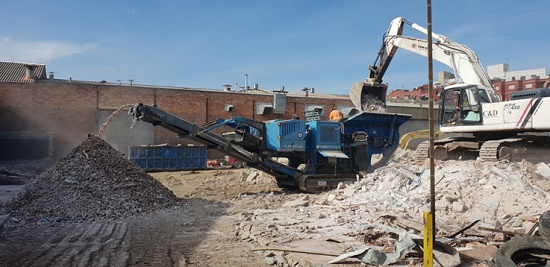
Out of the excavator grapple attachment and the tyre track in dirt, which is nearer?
the tyre track in dirt

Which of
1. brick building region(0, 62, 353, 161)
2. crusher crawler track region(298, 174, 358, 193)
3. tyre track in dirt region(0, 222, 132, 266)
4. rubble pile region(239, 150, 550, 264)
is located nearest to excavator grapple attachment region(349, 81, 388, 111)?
crusher crawler track region(298, 174, 358, 193)

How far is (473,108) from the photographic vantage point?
13055 mm

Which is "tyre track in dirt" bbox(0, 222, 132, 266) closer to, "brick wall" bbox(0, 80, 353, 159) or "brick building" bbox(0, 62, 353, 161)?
"brick building" bbox(0, 62, 353, 161)

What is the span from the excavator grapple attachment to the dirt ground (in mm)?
5236

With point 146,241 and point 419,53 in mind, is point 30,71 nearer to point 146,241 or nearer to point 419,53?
point 419,53

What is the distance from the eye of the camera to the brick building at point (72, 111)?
25078 mm

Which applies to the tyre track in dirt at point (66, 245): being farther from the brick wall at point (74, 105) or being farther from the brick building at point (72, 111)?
the brick wall at point (74, 105)

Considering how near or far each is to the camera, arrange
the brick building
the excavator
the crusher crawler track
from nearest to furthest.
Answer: the excavator < the crusher crawler track < the brick building

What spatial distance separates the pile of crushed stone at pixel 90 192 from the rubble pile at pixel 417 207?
9.15 feet

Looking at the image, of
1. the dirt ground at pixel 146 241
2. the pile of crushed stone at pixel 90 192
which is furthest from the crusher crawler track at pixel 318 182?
the pile of crushed stone at pixel 90 192

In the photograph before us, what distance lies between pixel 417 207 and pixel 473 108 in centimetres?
559

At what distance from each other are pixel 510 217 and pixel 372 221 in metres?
2.51

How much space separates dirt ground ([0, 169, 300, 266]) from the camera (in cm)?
607

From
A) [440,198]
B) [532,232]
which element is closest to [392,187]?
[440,198]
